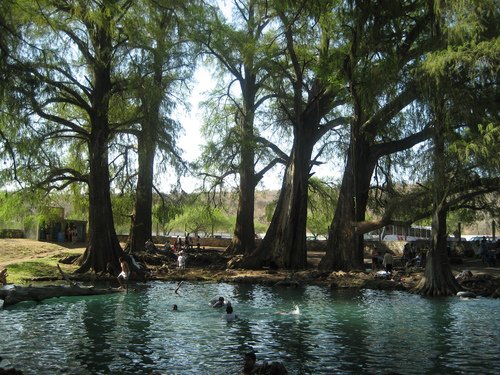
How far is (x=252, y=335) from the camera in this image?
1598cm

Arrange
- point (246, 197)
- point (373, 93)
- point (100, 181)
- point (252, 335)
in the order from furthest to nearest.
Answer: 1. point (246, 197)
2. point (100, 181)
3. point (373, 93)
4. point (252, 335)

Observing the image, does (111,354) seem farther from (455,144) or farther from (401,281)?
(401,281)

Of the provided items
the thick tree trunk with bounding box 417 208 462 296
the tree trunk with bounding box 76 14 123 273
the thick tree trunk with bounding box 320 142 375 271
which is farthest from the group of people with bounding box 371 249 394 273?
the tree trunk with bounding box 76 14 123 273

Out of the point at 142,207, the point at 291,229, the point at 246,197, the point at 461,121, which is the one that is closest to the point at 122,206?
the point at 142,207

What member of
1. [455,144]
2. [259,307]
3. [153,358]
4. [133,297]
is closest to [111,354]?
[153,358]

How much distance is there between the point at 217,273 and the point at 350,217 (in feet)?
28.3

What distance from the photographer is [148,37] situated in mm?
30578

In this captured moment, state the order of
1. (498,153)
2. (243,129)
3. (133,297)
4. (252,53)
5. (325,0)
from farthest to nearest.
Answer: (243,129) < (252,53) < (133,297) < (498,153) < (325,0)

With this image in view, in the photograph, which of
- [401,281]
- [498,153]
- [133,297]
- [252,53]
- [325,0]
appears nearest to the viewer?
[325,0]

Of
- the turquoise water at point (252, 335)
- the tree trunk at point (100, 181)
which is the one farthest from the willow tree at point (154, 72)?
the turquoise water at point (252, 335)

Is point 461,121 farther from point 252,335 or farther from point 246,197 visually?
point 246,197

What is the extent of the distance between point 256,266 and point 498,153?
17560mm

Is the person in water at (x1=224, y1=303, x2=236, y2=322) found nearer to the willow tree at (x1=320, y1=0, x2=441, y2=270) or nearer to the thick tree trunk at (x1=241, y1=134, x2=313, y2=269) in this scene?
the willow tree at (x1=320, y1=0, x2=441, y2=270)

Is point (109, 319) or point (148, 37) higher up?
point (148, 37)
